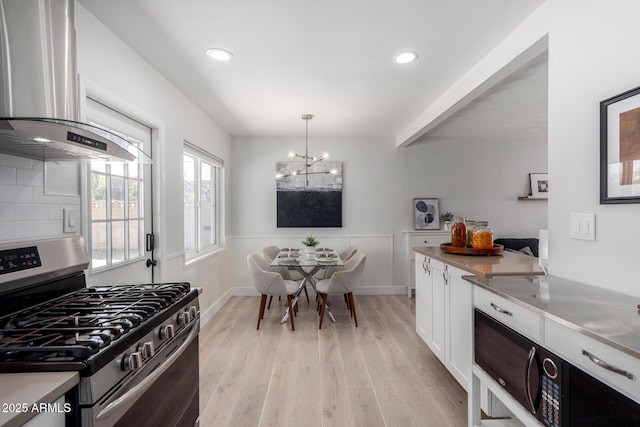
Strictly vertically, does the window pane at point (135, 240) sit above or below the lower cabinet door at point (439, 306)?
above

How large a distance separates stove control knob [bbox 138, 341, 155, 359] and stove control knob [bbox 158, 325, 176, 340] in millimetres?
88

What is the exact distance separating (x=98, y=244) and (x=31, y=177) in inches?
24.3

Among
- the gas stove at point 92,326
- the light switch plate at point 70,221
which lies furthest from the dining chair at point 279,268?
the gas stove at point 92,326

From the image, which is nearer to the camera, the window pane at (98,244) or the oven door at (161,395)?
the oven door at (161,395)

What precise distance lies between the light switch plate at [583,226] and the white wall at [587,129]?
2 centimetres

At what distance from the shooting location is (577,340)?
0.99 m

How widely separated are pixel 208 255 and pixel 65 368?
9.98 ft

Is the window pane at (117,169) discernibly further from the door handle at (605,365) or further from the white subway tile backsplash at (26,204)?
the door handle at (605,365)

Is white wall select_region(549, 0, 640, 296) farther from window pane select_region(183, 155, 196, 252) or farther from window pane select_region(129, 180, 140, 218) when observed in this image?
window pane select_region(183, 155, 196, 252)

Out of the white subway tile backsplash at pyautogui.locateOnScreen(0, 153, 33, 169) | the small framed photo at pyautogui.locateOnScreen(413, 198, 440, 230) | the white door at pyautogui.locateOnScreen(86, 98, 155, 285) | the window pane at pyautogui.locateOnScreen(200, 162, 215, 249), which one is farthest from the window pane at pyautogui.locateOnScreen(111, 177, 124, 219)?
the small framed photo at pyautogui.locateOnScreen(413, 198, 440, 230)

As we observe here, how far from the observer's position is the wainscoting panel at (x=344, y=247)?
15.6 feet

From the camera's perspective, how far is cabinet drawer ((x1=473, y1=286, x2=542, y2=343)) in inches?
46.7

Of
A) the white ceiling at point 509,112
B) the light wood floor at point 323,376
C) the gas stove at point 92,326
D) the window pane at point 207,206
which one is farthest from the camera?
the window pane at point 207,206

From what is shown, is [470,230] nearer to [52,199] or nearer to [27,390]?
[27,390]
